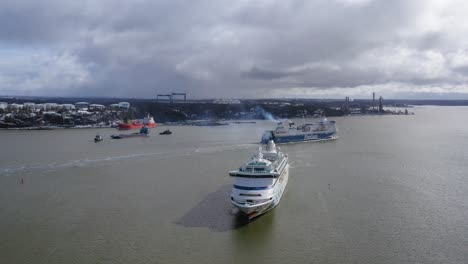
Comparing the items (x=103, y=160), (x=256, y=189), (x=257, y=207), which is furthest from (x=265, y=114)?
(x=257, y=207)

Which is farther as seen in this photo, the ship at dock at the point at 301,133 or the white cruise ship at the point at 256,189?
the ship at dock at the point at 301,133

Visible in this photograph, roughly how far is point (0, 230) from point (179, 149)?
15.4m

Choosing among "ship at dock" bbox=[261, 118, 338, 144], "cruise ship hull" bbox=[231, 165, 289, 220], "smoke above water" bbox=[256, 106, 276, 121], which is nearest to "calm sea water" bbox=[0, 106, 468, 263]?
"cruise ship hull" bbox=[231, 165, 289, 220]

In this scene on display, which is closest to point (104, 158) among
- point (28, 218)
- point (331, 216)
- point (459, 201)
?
point (28, 218)

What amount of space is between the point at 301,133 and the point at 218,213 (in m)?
21.0

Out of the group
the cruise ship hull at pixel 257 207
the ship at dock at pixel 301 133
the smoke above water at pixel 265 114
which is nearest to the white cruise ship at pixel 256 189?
the cruise ship hull at pixel 257 207

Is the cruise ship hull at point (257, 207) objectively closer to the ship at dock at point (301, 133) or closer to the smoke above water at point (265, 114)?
the ship at dock at point (301, 133)

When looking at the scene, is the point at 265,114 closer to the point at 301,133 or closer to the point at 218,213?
the point at 301,133

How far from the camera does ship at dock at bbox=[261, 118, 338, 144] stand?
30438 millimetres

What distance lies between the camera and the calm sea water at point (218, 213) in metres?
9.17

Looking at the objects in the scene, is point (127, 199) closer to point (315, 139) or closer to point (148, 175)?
point (148, 175)

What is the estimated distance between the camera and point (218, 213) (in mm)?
11672

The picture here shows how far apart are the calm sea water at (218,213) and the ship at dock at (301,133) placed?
30.2 ft

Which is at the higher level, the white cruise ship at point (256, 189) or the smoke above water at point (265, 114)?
the smoke above water at point (265, 114)
